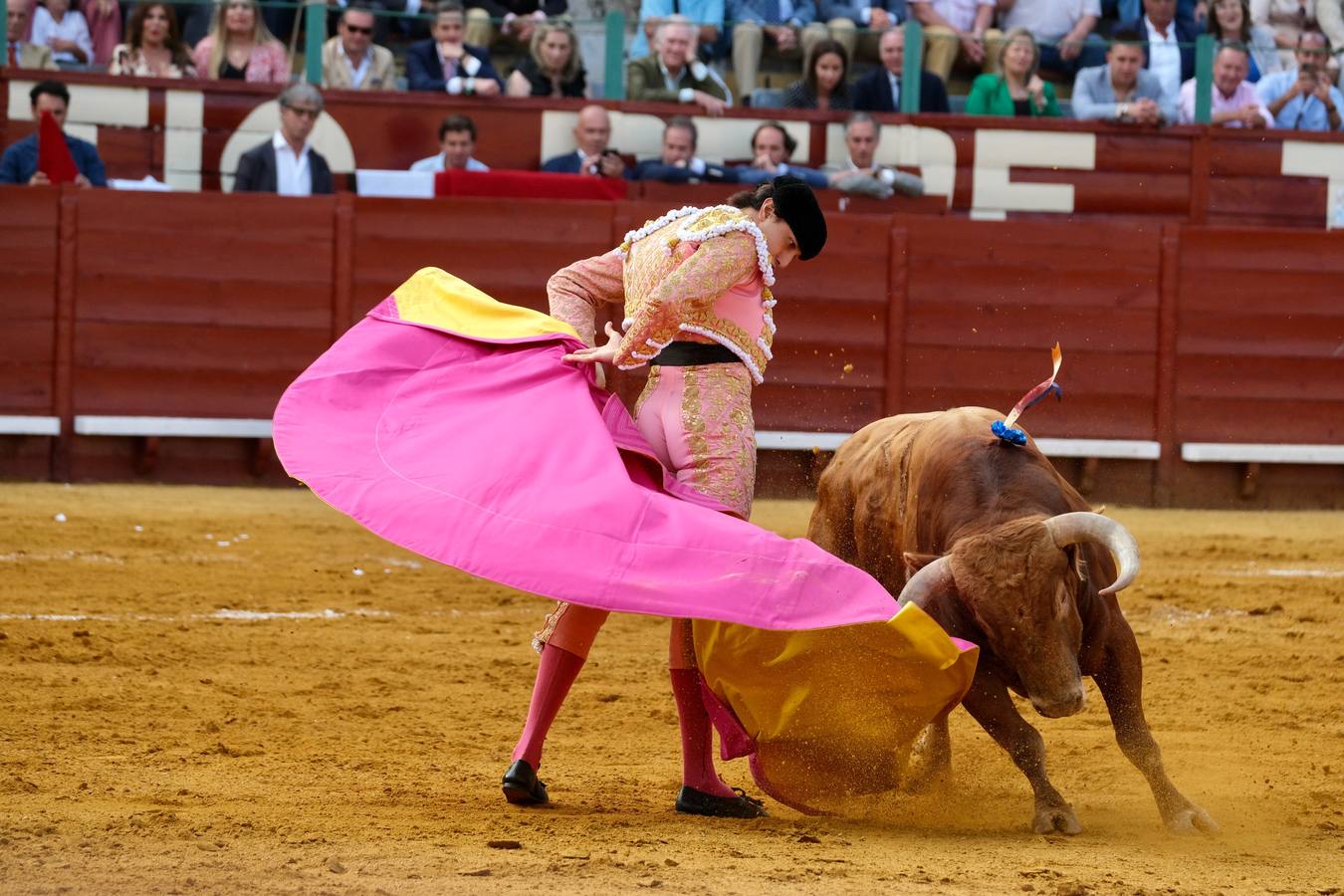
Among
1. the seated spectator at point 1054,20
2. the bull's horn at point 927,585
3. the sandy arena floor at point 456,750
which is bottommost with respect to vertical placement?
the sandy arena floor at point 456,750

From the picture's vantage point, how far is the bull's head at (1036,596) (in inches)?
121

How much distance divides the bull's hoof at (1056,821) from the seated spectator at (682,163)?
547 centimetres

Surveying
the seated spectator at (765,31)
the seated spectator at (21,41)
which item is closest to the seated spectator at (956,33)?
the seated spectator at (765,31)

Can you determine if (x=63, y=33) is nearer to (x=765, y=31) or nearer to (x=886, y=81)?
(x=765, y=31)

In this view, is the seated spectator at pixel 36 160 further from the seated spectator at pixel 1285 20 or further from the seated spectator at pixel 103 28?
the seated spectator at pixel 1285 20

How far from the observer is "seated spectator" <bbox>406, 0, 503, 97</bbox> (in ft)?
28.0

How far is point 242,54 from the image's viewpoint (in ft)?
28.1

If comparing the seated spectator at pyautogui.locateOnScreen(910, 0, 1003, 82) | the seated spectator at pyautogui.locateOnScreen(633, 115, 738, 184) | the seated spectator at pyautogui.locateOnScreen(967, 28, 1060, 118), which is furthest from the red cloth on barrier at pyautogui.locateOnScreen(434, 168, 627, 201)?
the seated spectator at pyautogui.locateOnScreen(967, 28, 1060, 118)

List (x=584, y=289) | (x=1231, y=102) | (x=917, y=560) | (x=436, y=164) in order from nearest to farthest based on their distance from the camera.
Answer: (x=917, y=560) → (x=584, y=289) → (x=436, y=164) → (x=1231, y=102)

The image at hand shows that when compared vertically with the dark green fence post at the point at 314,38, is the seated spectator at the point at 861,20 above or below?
above

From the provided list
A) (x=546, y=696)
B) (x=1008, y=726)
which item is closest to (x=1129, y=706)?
(x=1008, y=726)

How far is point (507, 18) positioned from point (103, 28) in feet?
6.34

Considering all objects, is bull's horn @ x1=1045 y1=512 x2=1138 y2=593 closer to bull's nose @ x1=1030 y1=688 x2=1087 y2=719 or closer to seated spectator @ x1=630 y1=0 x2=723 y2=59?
bull's nose @ x1=1030 y1=688 x2=1087 y2=719

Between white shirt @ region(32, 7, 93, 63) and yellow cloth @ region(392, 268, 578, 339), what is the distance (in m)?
5.60
